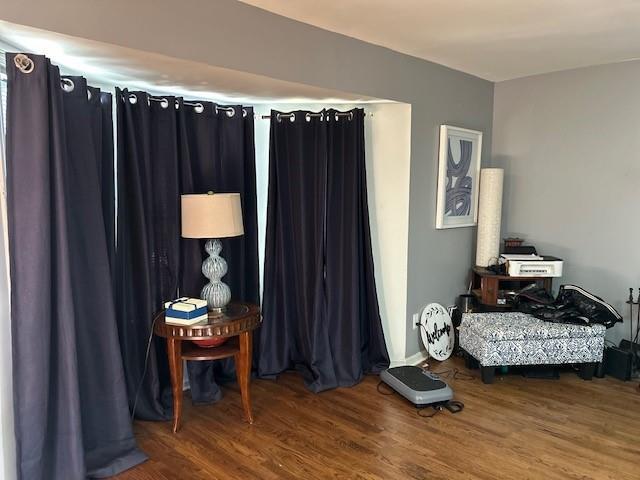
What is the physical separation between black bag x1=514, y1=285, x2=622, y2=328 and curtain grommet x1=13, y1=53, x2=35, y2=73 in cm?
342

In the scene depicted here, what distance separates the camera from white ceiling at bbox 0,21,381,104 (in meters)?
1.89

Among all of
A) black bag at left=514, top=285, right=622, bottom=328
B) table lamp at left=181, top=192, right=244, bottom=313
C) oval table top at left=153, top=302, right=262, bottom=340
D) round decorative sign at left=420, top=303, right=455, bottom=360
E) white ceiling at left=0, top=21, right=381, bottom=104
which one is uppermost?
white ceiling at left=0, top=21, right=381, bottom=104

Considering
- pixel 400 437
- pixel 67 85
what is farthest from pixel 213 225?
pixel 400 437

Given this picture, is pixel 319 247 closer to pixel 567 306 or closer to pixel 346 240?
pixel 346 240

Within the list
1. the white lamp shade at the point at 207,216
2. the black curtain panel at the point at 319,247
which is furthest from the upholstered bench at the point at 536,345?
the white lamp shade at the point at 207,216

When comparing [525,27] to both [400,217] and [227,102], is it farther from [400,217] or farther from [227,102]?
[227,102]

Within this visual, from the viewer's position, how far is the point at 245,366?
2.70m

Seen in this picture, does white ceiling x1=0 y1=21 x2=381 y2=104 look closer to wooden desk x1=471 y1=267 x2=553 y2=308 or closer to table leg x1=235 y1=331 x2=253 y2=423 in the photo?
table leg x1=235 y1=331 x2=253 y2=423

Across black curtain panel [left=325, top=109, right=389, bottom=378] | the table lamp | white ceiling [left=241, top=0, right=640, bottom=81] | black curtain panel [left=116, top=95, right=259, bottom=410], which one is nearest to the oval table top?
the table lamp

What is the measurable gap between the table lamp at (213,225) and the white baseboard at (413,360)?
1.47 metres

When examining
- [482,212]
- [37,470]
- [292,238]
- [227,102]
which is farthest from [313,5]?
[37,470]

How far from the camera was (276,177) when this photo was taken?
10.9 feet

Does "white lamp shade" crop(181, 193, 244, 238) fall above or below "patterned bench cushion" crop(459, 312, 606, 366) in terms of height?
above

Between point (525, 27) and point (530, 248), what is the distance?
1.80 metres
